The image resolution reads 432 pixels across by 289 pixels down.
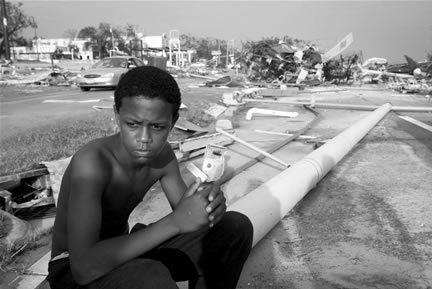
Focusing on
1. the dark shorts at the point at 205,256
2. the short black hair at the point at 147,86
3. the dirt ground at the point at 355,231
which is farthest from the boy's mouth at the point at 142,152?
Answer: the dirt ground at the point at 355,231

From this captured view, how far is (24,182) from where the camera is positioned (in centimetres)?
360

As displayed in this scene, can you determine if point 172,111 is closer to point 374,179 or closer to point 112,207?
point 112,207

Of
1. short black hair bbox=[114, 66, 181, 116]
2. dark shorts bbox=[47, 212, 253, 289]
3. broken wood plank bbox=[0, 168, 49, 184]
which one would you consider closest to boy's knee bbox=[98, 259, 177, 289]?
dark shorts bbox=[47, 212, 253, 289]

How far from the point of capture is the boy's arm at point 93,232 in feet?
4.58

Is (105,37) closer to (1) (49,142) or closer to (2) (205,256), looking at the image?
(1) (49,142)

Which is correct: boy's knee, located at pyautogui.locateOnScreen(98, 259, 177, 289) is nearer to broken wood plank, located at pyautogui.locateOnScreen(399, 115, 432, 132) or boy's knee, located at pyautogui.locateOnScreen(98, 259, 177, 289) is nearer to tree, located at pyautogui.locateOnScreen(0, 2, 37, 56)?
broken wood plank, located at pyautogui.locateOnScreen(399, 115, 432, 132)

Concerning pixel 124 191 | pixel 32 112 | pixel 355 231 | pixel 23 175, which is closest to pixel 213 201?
pixel 124 191

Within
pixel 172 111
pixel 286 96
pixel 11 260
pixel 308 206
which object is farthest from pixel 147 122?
pixel 286 96

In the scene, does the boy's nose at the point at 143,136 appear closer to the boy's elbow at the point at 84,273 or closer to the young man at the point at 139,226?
the young man at the point at 139,226

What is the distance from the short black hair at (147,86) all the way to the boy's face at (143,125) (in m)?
0.02

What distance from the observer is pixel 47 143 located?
4.92m

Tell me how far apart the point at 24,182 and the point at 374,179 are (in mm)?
3581

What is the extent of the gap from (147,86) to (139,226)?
679mm

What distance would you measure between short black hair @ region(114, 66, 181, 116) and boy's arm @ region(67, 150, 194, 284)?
297 millimetres
